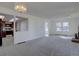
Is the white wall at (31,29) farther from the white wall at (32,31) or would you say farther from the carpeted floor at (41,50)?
the carpeted floor at (41,50)

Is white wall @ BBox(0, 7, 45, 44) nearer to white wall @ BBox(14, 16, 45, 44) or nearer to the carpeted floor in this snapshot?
white wall @ BBox(14, 16, 45, 44)

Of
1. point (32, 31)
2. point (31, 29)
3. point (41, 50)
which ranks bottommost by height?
point (41, 50)

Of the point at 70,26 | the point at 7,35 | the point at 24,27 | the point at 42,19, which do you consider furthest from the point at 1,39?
the point at 70,26

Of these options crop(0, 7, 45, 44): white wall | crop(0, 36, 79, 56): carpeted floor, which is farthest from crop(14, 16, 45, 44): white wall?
crop(0, 36, 79, 56): carpeted floor

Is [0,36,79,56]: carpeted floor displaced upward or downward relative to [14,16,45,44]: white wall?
downward

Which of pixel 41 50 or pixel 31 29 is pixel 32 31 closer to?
pixel 31 29

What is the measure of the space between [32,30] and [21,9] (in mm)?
4070

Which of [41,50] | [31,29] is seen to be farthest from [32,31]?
[41,50]

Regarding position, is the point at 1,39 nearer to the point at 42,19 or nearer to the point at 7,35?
the point at 7,35

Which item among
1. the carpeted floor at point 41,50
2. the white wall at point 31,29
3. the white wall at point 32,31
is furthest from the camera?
the white wall at point 32,31

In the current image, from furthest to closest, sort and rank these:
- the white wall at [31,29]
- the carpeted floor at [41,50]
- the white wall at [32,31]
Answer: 1. the white wall at [32,31]
2. the white wall at [31,29]
3. the carpeted floor at [41,50]

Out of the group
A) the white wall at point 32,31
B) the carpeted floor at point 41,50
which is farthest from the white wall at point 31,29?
the carpeted floor at point 41,50

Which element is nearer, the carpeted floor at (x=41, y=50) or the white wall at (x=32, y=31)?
the carpeted floor at (x=41, y=50)

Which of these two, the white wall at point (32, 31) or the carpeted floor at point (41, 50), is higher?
the white wall at point (32, 31)
